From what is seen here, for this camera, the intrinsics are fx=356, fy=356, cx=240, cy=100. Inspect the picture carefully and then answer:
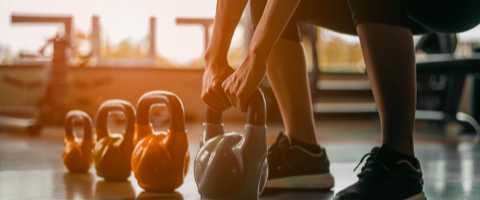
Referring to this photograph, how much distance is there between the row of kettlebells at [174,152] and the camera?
2.13 feet

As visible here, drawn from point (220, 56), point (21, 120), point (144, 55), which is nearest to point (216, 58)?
point (220, 56)

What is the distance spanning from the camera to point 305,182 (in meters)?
0.94

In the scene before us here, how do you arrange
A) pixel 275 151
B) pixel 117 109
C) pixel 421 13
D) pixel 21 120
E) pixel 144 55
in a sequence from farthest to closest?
1. pixel 144 55
2. pixel 21 120
3. pixel 117 109
4. pixel 275 151
5. pixel 421 13

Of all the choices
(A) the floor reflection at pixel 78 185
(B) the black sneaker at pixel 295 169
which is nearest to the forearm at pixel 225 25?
(B) the black sneaker at pixel 295 169

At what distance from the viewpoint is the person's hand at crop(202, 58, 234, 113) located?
70 centimetres

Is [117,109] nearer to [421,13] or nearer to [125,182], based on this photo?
[125,182]

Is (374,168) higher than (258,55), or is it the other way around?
(258,55)

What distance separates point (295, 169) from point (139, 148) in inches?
16.0

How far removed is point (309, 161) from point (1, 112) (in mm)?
3654

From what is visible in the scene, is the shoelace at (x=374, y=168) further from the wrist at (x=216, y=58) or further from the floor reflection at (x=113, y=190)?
the floor reflection at (x=113, y=190)

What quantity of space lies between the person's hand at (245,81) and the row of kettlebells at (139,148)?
26cm

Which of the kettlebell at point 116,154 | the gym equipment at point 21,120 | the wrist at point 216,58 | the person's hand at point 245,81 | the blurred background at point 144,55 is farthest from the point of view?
the blurred background at point 144,55

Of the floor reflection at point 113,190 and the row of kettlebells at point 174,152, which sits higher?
the row of kettlebells at point 174,152

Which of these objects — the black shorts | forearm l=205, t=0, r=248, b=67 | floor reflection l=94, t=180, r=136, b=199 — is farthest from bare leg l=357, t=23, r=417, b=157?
floor reflection l=94, t=180, r=136, b=199
